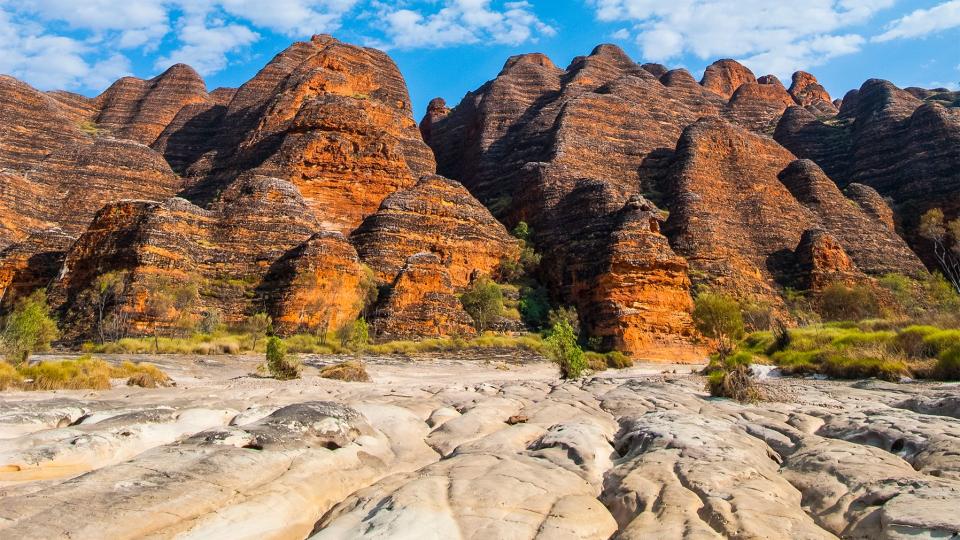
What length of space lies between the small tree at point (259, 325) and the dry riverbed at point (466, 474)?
70.3 feet

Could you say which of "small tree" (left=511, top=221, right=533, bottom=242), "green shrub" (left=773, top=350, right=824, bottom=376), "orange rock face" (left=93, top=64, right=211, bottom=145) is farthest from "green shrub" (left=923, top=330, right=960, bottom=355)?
"orange rock face" (left=93, top=64, right=211, bottom=145)

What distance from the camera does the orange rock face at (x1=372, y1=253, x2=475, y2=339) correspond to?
101 feet

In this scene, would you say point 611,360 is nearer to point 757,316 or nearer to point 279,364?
point 757,316

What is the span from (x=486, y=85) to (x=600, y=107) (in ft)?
122

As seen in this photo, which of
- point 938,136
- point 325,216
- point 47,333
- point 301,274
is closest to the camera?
point 47,333

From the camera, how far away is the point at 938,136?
192ft

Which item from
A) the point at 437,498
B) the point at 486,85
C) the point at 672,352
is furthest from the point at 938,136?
the point at 437,498

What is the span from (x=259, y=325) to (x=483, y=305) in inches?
542

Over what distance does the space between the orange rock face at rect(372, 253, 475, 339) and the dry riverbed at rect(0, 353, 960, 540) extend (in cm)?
2329

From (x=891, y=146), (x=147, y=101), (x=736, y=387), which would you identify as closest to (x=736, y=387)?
(x=736, y=387)

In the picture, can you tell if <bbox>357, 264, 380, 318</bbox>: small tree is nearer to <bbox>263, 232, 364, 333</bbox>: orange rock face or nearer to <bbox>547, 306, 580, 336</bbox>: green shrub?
<bbox>263, 232, 364, 333</bbox>: orange rock face

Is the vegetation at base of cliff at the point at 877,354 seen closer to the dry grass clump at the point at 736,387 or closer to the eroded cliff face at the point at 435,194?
the dry grass clump at the point at 736,387

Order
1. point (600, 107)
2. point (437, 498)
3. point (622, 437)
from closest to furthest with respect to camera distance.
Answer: point (437, 498)
point (622, 437)
point (600, 107)

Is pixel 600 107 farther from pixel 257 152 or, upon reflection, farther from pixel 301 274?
pixel 301 274
